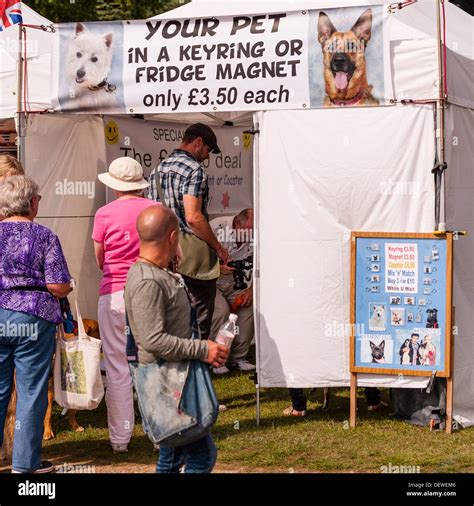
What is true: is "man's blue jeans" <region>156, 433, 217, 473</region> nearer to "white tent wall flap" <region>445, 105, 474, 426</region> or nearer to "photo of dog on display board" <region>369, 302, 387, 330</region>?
"photo of dog on display board" <region>369, 302, 387, 330</region>

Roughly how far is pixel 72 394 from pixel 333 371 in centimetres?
195

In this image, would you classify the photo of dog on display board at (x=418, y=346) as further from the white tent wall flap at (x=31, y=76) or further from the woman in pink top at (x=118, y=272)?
the white tent wall flap at (x=31, y=76)

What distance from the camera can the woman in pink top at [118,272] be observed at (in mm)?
7023

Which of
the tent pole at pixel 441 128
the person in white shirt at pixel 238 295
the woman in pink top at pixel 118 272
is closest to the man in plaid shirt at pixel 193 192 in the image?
the woman in pink top at pixel 118 272

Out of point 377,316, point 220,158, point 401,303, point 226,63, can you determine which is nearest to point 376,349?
point 377,316

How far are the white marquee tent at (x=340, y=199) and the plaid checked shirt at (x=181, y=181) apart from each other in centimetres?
44

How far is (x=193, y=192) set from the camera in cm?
770

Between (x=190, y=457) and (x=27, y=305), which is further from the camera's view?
(x=27, y=305)

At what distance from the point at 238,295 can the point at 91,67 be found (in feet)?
10.6

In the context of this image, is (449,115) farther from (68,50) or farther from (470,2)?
(470,2)

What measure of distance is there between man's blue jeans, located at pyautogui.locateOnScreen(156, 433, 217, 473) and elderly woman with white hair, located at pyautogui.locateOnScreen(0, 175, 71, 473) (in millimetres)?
1488

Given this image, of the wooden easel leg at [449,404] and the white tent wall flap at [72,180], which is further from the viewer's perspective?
the white tent wall flap at [72,180]

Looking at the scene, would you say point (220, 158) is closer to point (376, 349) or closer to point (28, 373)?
point (376, 349)
